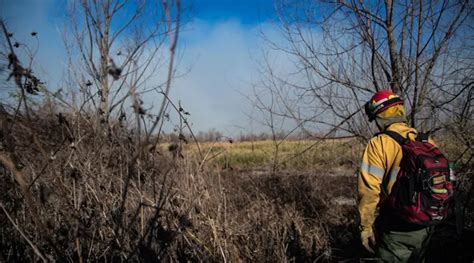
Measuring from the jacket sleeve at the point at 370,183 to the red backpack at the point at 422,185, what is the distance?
0.14 m

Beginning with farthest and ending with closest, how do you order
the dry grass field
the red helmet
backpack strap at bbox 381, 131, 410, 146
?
1. the red helmet
2. backpack strap at bbox 381, 131, 410, 146
3. the dry grass field

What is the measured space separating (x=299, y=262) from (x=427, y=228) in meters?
1.50

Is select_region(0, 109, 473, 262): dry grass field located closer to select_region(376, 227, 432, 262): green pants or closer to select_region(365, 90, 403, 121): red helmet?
select_region(376, 227, 432, 262): green pants

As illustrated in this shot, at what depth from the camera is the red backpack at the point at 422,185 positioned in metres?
2.54

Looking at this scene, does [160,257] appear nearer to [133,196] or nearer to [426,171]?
[133,196]

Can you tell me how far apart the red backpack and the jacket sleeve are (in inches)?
5.6

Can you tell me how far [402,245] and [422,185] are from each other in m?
0.58

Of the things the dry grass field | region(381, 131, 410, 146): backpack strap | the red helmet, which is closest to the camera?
the dry grass field

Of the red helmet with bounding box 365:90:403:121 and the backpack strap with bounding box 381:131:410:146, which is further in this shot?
the red helmet with bounding box 365:90:403:121

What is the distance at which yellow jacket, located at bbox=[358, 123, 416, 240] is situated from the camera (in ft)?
8.92

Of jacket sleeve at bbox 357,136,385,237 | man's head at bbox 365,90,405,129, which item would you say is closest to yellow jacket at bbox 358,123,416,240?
jacket sleeve at bbox 357,136,385,237

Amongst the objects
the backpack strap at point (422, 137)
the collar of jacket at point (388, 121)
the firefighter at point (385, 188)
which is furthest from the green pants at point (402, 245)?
the collar of jacket at point (388, 121)

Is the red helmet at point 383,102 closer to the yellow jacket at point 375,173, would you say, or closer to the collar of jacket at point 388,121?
the collar of jacket at point 388,121

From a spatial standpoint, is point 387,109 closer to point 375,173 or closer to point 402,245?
A: point 375,173
